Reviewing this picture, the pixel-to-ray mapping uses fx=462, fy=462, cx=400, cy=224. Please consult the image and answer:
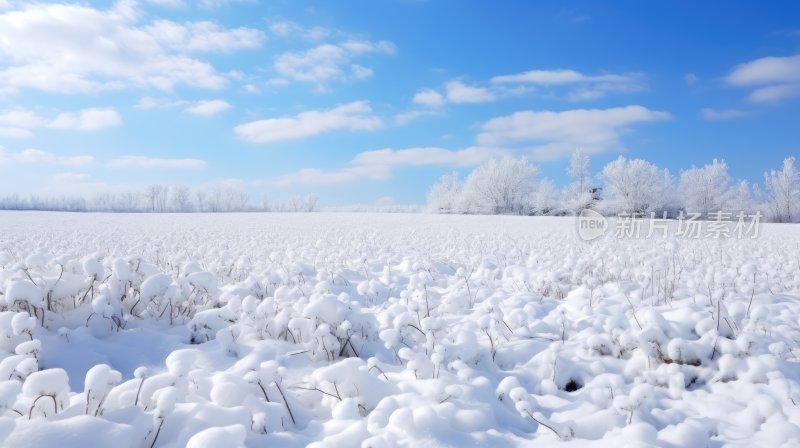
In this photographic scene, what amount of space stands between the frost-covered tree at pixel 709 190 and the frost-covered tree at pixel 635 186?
16.9 ft

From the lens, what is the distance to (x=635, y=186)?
52.7 m

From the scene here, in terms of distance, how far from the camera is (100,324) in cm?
→ 452

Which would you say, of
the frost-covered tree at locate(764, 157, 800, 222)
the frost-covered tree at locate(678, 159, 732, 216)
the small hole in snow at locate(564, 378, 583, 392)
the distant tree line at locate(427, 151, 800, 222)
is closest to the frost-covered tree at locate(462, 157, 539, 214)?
the distant tree line at locate(427, 151, 800, 222)

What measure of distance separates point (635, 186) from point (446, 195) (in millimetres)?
23705

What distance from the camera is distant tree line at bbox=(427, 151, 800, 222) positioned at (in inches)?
2074

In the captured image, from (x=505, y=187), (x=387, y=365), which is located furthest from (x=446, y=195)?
(x=387, y=365)

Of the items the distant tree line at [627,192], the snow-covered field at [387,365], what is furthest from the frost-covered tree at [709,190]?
the snow-covered field at [387,365]

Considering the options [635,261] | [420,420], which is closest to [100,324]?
[420,420]

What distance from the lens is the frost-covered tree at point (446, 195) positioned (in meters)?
61.4

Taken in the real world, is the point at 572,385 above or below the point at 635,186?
below

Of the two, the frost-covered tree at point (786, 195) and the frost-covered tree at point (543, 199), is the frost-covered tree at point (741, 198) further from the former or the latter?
the frost-covered tree at point (543, 199)

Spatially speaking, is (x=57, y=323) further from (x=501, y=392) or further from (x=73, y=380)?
(x=501, y=392)

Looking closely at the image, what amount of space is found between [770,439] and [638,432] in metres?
0.95

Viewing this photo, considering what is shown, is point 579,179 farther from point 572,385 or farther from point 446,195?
point 572,385
